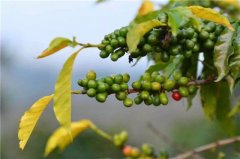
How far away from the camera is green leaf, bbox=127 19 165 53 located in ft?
2.68

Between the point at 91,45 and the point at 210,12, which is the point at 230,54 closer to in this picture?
the point at 210,12

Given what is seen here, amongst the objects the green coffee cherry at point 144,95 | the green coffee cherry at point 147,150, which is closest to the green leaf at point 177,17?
the green coffee cherry at point 144,95

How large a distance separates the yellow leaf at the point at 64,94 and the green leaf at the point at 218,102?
0.32 m

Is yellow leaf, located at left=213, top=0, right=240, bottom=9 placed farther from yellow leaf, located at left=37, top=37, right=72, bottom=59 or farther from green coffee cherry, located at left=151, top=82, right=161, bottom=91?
yellow leaf, located at left=37, top=37, right=72, bottom=59

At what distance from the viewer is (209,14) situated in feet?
2.86

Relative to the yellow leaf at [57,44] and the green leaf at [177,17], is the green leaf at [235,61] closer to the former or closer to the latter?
the green leaf at [177,17]

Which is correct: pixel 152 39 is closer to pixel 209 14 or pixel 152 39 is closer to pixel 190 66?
pixel 209 14

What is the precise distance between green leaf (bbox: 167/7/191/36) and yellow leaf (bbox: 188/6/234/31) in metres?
0.03

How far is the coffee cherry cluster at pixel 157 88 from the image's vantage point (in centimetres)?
89

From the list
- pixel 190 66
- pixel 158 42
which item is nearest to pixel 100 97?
pixel 158 42

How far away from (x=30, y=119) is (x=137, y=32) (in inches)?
8.7

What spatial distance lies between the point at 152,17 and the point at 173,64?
24 centimetres

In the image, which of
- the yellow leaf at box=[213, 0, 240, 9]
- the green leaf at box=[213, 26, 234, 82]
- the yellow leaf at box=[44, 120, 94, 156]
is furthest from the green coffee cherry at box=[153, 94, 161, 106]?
the yellow leaf at box=[44, 120, 94, 156]

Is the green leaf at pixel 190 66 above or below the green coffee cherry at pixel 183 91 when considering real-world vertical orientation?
above
